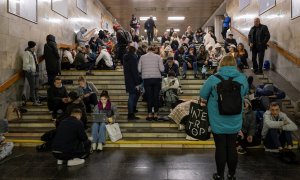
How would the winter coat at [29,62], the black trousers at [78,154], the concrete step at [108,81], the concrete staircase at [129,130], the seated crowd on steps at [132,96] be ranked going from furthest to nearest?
the concrete step at [108,81], the winter coat at [29,62], the concrete staircase at [129,130], the seated crowd on steps at [132,96], the black trousers at [78,154]

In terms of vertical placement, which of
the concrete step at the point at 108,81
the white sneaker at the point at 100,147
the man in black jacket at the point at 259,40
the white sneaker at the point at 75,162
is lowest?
the white sneaker at the point at 75,162

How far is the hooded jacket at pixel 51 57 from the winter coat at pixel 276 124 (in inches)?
255

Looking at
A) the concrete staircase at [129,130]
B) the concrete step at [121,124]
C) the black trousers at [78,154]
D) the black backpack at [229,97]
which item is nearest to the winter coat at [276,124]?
the concrete staircase at [129,130]

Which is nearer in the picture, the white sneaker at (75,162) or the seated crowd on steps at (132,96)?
the white sneaker at (75,162)

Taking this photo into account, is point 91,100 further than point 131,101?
Yes

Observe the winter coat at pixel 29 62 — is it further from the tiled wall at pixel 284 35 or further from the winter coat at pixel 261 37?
the tiled wall at pixel 284 35

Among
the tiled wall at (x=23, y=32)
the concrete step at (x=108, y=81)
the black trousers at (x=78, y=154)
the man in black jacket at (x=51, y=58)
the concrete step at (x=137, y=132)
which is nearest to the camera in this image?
the black trousers at (x=78, y=154)

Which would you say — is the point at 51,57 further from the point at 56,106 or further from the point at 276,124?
the point at 276,124

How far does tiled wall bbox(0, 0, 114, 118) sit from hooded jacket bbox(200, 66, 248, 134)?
20.0 feet

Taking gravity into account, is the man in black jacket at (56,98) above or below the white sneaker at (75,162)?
above

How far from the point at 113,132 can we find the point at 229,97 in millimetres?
3530

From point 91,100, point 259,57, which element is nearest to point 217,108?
point 91,100

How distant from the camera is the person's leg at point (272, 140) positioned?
19.7 ft

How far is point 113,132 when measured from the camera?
6680 mm
